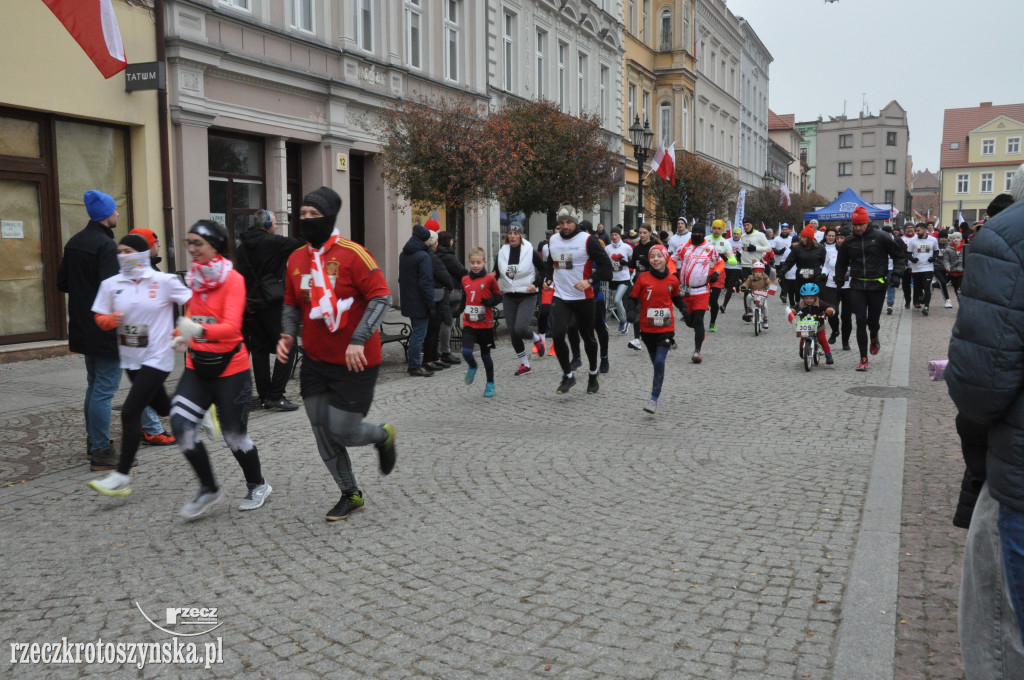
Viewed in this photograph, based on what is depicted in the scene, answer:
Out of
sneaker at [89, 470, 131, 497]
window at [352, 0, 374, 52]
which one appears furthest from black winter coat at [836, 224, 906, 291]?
window at [352, 0, 374, 52]

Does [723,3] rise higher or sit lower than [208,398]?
higher

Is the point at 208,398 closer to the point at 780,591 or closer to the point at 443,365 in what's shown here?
the point at 780,591

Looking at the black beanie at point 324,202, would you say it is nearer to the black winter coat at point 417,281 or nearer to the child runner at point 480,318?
the child runner at point 480,318

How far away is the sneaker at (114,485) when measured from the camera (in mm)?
5434

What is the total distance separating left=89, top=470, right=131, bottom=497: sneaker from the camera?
543 centimetres

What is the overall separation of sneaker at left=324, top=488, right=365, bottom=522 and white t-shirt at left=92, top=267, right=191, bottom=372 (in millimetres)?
1477

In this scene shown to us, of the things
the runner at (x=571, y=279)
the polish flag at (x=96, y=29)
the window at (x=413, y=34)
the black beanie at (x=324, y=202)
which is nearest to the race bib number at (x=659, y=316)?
the runner at (x=571, y=279)

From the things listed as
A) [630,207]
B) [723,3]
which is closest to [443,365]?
[630,207]

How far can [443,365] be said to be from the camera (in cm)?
1223

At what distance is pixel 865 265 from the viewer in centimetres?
1142

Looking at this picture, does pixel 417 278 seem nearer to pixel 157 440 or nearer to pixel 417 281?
pixel 417 281

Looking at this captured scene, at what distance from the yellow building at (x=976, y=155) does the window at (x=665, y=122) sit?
66.6 m

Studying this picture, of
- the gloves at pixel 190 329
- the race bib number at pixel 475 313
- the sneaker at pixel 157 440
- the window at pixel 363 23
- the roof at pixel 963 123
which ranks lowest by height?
the sneaker at pixel 157 440

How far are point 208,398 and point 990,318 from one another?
4.27 meters
